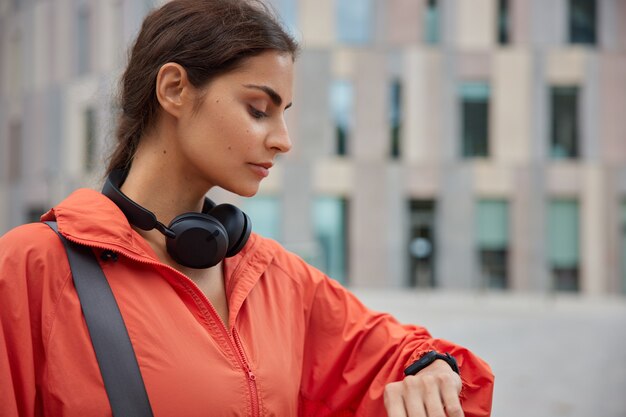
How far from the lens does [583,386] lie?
946cm

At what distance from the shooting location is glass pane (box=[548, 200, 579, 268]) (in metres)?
25.4

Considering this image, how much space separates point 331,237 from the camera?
25.2m

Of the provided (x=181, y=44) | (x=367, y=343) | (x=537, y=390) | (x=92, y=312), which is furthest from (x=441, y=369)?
(x=537, y=390)

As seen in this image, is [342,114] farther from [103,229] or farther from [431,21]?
[103,229]

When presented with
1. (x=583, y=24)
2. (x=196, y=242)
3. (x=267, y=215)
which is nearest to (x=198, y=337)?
(x=196, y=242)

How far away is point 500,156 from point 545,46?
12.6 ft

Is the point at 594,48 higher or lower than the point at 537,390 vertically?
higher

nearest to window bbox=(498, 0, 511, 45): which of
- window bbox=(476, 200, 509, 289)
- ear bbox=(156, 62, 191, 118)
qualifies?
window bbox=(476, 200, 509, 289)

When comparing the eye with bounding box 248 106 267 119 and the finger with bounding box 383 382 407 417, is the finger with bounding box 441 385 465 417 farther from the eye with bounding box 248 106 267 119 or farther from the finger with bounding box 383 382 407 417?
the eye with bounding box 248 106 267 119

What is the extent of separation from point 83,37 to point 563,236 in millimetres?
18205

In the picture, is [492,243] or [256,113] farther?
[492,243]

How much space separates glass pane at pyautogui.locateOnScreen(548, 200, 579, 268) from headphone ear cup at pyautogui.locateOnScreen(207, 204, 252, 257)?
80.2 feet

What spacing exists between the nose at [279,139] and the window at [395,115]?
23.7 m

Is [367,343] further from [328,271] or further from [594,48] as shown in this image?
[594,48]
